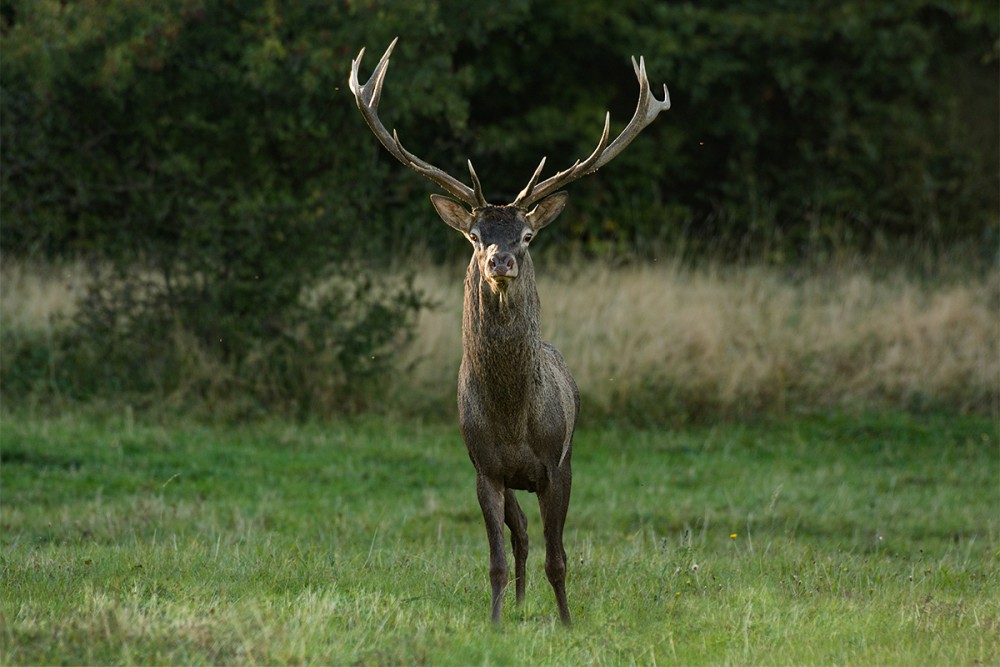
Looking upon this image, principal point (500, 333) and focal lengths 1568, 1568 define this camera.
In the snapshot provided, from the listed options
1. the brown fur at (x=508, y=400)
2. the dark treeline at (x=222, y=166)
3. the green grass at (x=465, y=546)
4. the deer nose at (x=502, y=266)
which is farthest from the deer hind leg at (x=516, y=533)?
the dark treeline at (x=222, y=166)

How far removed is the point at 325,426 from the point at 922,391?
560 centimetres

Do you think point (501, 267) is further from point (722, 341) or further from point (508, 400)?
point (722, 341)

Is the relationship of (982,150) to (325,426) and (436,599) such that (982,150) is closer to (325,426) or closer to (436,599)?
(325,426)

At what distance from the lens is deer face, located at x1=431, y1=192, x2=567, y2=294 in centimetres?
669

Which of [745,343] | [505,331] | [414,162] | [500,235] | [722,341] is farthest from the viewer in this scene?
[745,343]

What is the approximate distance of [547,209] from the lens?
24.4ft

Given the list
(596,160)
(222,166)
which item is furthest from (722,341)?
(596,160)

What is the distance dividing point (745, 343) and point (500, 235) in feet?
27.8

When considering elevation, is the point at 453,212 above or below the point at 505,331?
above

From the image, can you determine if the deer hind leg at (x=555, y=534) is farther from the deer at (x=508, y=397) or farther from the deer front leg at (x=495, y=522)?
the deer front leg at (x=495, y=522)

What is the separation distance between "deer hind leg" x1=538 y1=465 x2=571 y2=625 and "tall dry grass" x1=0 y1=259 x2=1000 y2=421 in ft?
22.3

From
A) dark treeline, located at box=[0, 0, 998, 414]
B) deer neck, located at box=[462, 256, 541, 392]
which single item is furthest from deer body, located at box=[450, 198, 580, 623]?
dark treeline, located at box=[0, 0, 998, 414]

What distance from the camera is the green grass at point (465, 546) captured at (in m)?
6.21

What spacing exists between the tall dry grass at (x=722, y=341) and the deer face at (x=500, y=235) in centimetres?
679
